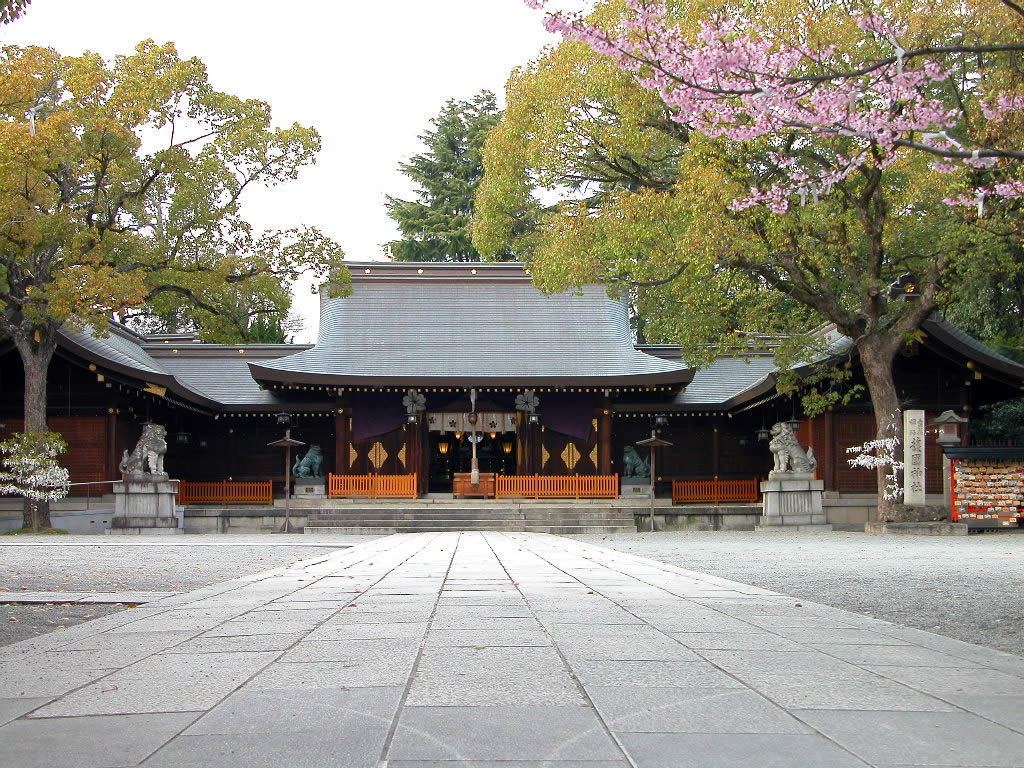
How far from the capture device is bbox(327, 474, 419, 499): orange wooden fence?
24.9 meters

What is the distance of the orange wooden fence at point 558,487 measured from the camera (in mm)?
25078

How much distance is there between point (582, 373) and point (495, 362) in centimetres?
275

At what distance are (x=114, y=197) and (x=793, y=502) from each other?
16.7 meters

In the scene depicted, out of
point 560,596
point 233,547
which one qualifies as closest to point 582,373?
point 233,547

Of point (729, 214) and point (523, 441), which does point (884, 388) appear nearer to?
point (729, 214)

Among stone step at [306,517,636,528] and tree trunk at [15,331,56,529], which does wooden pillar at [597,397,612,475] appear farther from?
tree trunk at [15,331,56,529]

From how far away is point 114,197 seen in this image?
21016mm

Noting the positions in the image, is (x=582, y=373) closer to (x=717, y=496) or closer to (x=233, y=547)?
(x=717, y=496)

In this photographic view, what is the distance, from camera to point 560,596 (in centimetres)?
698

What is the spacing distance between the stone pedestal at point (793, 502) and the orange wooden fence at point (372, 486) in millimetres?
8998

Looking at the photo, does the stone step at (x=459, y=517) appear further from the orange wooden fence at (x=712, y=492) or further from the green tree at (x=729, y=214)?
the green tree at (x=729, y=214)

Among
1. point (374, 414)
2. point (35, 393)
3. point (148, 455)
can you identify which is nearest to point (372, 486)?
point (374, 414)

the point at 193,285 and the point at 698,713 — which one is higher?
the point at 193,285

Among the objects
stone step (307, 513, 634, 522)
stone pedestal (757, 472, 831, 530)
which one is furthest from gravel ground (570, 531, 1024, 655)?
stone step (307, 513, 634, 522)
